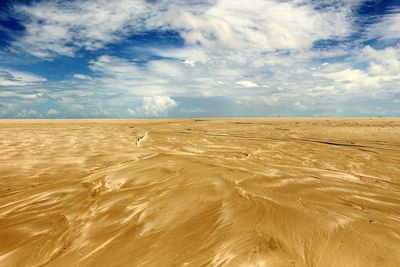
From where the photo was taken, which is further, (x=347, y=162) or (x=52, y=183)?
(x=347, y=162)

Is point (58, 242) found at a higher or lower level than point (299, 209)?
lower

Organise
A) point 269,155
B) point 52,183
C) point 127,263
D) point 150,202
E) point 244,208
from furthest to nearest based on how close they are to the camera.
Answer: point 269,155 < point 52,183 < point 150,202 < point 244,208 < point 127,263

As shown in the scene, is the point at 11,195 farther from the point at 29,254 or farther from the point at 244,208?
the point at 244,208

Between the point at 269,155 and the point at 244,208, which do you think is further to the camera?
the point at 269,155

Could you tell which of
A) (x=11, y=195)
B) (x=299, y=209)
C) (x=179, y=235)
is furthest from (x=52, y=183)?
(x=299, y=209)

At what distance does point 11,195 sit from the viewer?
26.4 ft

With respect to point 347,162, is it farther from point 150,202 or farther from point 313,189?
point 150,202

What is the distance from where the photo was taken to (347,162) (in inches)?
488

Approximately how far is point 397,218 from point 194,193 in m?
4.50

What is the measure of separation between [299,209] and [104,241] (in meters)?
4.02

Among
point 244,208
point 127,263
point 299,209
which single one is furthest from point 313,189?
point 127,263

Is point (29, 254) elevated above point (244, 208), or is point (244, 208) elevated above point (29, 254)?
point (244, 208)

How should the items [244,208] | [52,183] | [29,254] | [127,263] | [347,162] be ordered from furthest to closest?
[347,162] < [52,183] < [244,208] < [29,254] < [127,263]

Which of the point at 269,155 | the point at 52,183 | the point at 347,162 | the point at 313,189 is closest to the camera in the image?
the point at 313,189
